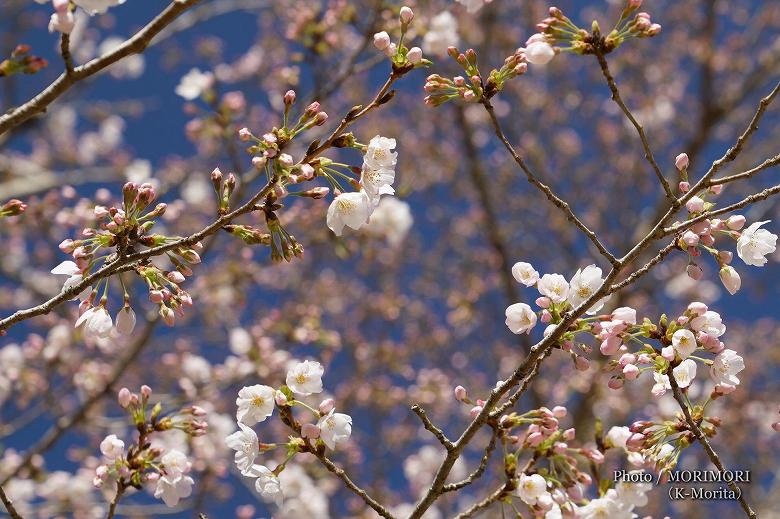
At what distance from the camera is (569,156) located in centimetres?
946

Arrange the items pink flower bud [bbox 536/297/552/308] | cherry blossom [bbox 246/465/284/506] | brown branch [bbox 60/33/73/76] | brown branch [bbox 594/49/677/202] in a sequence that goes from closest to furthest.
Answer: brown branch [bbox 60/33/73/76], brown branch [bbox 594/49/677/202], pink flower bud [bbox 536/297/552/308], cherry blossom [bbox 246/465/284/506]

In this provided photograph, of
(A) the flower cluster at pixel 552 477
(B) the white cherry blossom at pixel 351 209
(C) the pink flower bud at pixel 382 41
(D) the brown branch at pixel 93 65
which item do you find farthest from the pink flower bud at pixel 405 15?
(A) the flower cluster at pixel 552 477

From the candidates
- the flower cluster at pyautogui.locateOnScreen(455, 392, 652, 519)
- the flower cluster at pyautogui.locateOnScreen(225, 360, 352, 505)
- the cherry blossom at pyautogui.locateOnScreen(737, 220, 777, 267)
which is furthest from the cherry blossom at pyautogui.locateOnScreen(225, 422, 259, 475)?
the cherry blossom at pyautogui.locateOnScreen(737, 220, 777, 267)

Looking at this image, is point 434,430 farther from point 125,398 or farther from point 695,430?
point 125,398

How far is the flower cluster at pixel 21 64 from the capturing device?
1923 mm

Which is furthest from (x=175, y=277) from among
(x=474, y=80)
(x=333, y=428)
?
(x=474, y=80)

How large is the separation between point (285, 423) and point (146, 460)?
0.51 meters

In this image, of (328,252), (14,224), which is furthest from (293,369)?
(328,252)

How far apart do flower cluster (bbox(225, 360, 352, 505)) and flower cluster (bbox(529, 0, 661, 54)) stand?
4.17 ft

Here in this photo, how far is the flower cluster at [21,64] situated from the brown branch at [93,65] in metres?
0.06

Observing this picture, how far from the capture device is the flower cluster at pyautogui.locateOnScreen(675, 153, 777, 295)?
6.91 feet

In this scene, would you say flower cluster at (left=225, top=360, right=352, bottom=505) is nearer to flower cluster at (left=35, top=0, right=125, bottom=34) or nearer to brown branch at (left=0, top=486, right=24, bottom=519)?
brown branch at (left=0, top=486, right=24, bottom=519)

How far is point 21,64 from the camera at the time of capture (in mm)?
1936

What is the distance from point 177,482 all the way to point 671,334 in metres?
1.68
